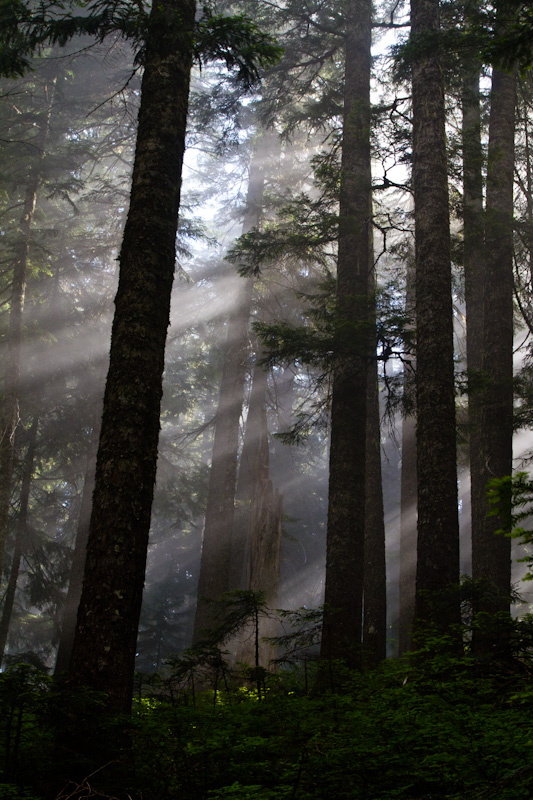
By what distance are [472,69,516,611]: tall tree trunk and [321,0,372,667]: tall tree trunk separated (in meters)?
2.15

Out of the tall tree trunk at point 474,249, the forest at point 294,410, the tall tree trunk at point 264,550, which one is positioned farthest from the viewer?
the tall tree trunk at point 264,550

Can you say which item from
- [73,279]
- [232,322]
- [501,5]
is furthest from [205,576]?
[501,5]

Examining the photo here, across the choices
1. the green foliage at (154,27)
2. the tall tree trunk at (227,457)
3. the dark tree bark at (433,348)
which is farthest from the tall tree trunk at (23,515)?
the green foliage at (154,27)

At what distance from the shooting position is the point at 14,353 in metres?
16.0

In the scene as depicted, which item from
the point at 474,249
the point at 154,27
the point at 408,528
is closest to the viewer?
the point at 154,27

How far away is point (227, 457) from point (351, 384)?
363 inches

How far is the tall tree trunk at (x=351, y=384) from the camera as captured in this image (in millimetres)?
8867

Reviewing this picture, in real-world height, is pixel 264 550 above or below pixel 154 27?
below

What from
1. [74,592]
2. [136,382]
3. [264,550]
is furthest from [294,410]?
[136,382]

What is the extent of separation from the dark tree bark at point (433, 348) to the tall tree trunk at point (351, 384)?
3.94 feet

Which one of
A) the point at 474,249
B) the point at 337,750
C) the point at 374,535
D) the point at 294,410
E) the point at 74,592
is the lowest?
the point at 337,750

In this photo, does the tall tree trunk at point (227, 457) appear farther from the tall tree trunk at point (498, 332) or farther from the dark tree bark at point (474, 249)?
the tall tree trunk at point (498, 332)

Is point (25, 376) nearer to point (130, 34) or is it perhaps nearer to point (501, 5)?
point (130, 34)

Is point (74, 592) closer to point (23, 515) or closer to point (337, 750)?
point (23, 515)
